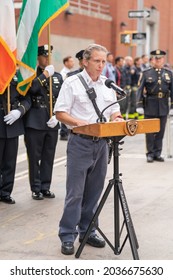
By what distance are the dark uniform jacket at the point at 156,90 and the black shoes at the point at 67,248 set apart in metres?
5.31

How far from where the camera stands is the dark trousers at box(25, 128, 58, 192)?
7262 mm

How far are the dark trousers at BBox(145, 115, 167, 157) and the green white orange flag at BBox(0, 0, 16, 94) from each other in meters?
4.13

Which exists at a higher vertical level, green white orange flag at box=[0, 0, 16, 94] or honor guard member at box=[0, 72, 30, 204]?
green white orange flag at box=[0, 0, 16, 94]

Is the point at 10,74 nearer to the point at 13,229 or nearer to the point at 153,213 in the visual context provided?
the point at 13,229

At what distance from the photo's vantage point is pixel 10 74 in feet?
21.9

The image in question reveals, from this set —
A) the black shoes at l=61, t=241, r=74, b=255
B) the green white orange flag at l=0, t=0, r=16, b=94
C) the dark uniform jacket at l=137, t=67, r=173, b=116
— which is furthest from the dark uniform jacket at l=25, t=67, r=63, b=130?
the dark uniform jacket at l=137, t=67, r=173, b=116

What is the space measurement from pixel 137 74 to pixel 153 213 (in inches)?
494

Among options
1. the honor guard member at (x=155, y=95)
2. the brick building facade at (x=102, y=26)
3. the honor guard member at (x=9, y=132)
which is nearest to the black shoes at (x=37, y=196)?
the honor guard member at (x=9, y=132)

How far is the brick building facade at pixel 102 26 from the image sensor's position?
89.1 ft

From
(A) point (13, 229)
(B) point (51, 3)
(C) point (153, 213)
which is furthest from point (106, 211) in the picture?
(B) point (51, 3)

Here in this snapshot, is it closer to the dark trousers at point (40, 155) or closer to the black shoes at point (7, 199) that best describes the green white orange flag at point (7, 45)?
the dark trousers at point (40, 155)

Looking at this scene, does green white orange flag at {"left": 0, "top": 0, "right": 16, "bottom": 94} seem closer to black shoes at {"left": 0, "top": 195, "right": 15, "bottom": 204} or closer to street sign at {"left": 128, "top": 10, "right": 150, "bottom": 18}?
black shoes at {"left": 0, "top": 195, "right": 15, "bottom": 204}

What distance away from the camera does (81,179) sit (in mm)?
5129

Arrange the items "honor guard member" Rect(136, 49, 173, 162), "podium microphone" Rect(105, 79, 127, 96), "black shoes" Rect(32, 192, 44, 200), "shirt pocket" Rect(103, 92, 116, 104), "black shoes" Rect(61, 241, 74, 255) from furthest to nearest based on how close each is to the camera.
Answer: "honor guard member" Rect(136, 49, 173, 162) < "black shoes" Rect(32, 192, 44, 200) < "black shoes" Rect(61, 241, 74, 255) < "shirt pocket" Rect(103, 92, 116, 104) < "podium microphone" Rect(105, 79, 127, 96)
